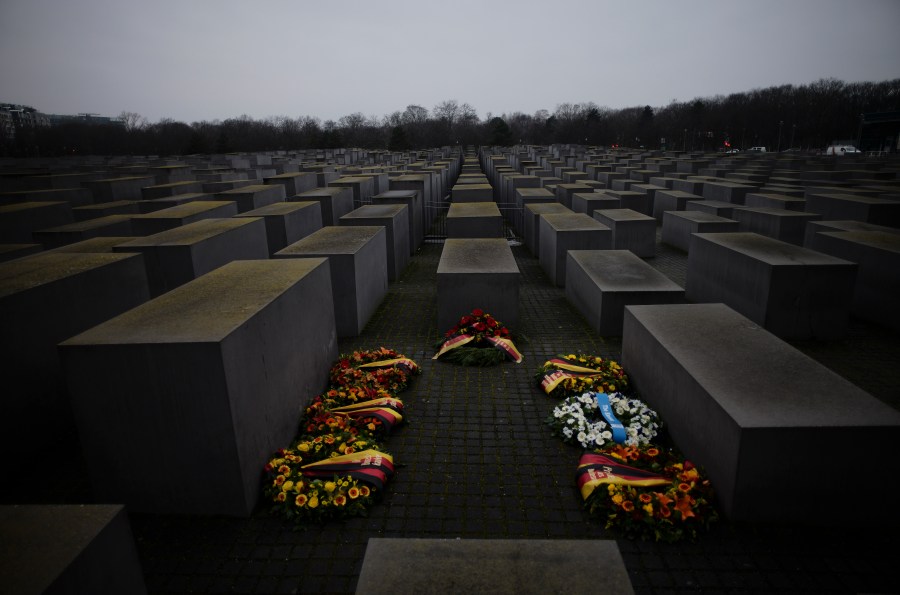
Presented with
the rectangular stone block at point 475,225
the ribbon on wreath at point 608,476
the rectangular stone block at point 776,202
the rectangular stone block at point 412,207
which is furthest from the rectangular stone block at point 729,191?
the ribbon on wreath at point 608,476

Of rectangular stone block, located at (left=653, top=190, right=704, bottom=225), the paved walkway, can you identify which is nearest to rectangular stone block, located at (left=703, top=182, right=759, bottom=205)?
rectangular stone block, located at (left=653, top=190, right=704, bottom=225)

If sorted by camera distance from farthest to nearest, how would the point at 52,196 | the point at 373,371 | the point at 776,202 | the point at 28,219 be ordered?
the point at 52,196 < the point at 776,202 < the point at 28,219 < the point at 373,371

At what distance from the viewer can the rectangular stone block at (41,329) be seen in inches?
236

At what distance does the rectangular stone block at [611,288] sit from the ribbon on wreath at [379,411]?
4584 mm

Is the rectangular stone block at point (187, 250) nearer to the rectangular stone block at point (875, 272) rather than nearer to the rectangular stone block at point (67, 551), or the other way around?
the rectangular stone block at point (67, 551)

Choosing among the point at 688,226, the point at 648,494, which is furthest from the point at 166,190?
the point at 648,494

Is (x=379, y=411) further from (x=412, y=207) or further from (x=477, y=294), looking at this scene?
(x=412, y=207)

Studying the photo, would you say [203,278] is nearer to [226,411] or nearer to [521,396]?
[226,411]

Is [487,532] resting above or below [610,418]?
below

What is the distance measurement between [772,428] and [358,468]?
3.87m

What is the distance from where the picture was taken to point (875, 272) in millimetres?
10297

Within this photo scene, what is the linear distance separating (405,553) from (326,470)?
2.31 m

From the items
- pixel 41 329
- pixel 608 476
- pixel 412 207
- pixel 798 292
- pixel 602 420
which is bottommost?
pixel 602 420

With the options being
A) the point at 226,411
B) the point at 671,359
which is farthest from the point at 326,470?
the point at 671,359
